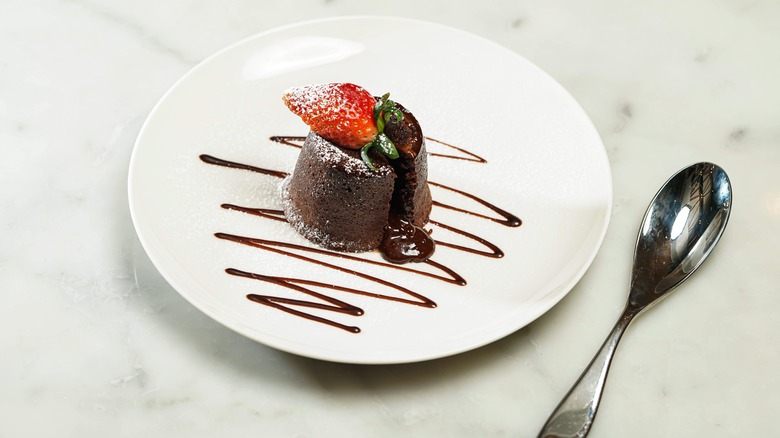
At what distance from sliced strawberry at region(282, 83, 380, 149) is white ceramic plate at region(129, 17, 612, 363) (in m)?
0.30

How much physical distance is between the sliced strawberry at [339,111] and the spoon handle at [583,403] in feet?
2.46

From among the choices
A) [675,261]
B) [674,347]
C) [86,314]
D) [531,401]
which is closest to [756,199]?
[675,261]

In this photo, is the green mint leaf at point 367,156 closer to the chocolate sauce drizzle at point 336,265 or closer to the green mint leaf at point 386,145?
the green mint leaf at point 386,145

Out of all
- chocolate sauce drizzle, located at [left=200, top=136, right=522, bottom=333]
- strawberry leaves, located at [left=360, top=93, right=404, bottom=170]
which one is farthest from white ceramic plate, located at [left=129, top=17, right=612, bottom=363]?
strawberry leaves, located at [left=360, top=93, right=404, bottom=170]

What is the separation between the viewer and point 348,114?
1.95 metres

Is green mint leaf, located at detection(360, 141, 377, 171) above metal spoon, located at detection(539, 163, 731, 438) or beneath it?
beneath

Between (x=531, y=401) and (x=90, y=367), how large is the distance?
0.97 m

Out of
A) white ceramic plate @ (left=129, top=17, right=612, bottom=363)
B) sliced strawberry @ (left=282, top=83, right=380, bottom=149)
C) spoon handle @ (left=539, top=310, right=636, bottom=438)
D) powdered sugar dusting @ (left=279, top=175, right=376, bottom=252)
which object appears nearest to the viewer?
spoon handle @ (left=539, top=310, right=636, bottom=438)

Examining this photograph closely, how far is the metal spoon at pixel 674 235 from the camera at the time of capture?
1984 mm

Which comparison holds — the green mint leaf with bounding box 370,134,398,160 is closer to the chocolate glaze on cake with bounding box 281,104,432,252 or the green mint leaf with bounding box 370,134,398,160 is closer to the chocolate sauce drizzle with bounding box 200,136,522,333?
the chocolate glaze on cake with bounding box 281,104,432,252

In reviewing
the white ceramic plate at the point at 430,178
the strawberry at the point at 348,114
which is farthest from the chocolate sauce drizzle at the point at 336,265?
the strawberry at the point at 348,114

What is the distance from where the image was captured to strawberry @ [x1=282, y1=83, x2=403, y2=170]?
6.43 ft

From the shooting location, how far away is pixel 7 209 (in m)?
2.14

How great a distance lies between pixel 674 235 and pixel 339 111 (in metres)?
0.93
